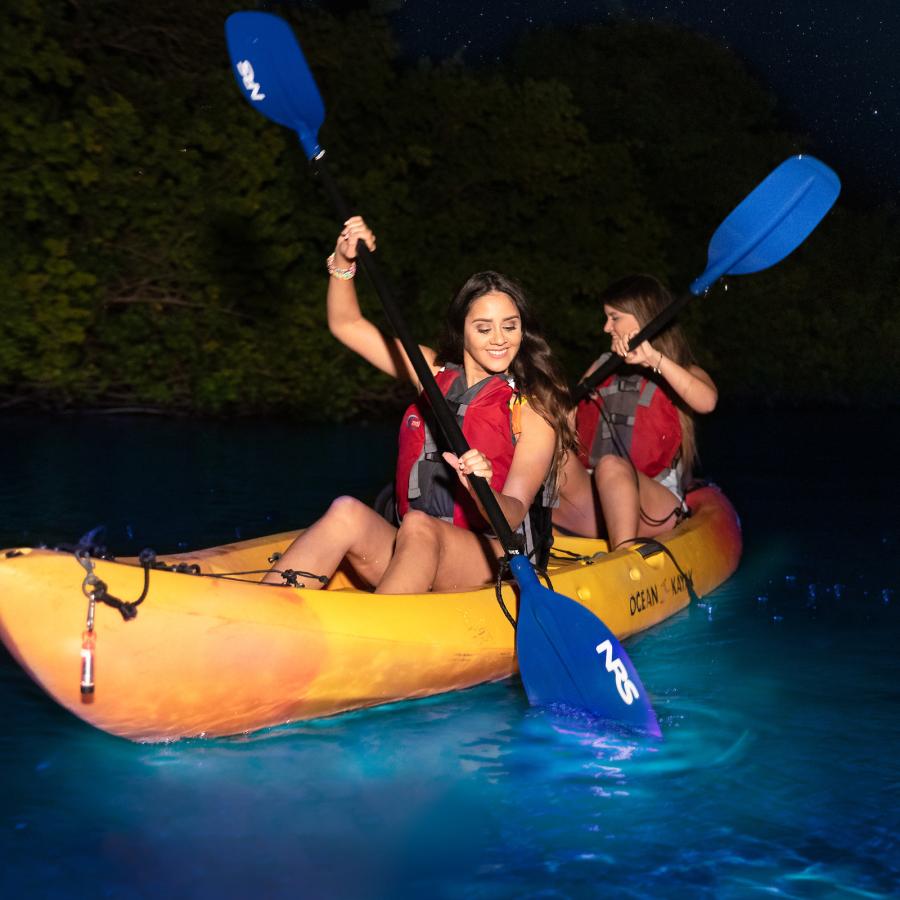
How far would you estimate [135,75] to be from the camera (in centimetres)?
962

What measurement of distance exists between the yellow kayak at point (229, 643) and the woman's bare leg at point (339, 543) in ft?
0.87

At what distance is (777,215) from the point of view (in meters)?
4.22

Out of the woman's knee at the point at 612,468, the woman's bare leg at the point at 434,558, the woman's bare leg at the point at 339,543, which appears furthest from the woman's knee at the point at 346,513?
the woman's knee at the point at 612,468

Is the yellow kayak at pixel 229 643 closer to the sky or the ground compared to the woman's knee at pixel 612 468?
closer to the ground

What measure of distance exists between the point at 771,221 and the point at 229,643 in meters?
2.45

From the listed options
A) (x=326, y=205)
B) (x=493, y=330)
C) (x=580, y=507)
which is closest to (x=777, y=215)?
(x=580, y=507)

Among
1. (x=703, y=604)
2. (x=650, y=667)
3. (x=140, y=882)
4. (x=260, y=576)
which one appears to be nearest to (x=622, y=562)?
(x=650, y=667)

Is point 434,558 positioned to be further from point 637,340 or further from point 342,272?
point 637,340

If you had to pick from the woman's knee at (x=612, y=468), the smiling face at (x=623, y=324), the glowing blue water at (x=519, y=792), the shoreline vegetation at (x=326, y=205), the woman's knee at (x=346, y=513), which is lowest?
the glowing blue water at (x=519, y=792)

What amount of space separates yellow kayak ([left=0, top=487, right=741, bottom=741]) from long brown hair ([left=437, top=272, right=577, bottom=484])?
0.41 metres

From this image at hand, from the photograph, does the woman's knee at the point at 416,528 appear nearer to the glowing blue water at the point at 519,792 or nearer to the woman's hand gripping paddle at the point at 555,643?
the woman's hand gripping paddle at the point at 555,643

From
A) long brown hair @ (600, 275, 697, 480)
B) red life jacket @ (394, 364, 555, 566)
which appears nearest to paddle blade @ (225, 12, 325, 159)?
red life jacket @ (394, 364, 555, 566)

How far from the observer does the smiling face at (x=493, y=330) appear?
3244mm

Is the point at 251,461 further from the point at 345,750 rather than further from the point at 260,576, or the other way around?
the point at 345,750
